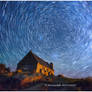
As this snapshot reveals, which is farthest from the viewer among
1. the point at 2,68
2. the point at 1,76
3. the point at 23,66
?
the point at 23,66

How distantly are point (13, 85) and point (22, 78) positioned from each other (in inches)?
94.7

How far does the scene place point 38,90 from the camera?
64.4 ft

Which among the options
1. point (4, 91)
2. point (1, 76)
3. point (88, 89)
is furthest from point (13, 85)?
point (88, 89)

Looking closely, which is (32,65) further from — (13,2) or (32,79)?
(13,2)

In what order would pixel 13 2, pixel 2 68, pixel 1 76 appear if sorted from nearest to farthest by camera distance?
pixel 1 76 < pixel 2 68 < pixel 13 2

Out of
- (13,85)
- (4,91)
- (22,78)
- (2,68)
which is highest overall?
(2,68)

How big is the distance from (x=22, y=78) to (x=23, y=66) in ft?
38.4

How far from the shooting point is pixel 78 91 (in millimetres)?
18312

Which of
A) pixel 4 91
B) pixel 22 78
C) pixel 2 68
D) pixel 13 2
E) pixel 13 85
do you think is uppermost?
pixel 13 2

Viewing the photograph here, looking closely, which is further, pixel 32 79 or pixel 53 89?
pixel 32 79

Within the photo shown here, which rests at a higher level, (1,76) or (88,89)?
(1,76)

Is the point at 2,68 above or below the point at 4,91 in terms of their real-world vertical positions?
above

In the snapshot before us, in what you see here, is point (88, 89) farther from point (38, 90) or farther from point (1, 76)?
point (1, 76)

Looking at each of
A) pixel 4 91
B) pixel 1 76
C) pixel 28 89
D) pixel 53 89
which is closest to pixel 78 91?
pixel 53 89
